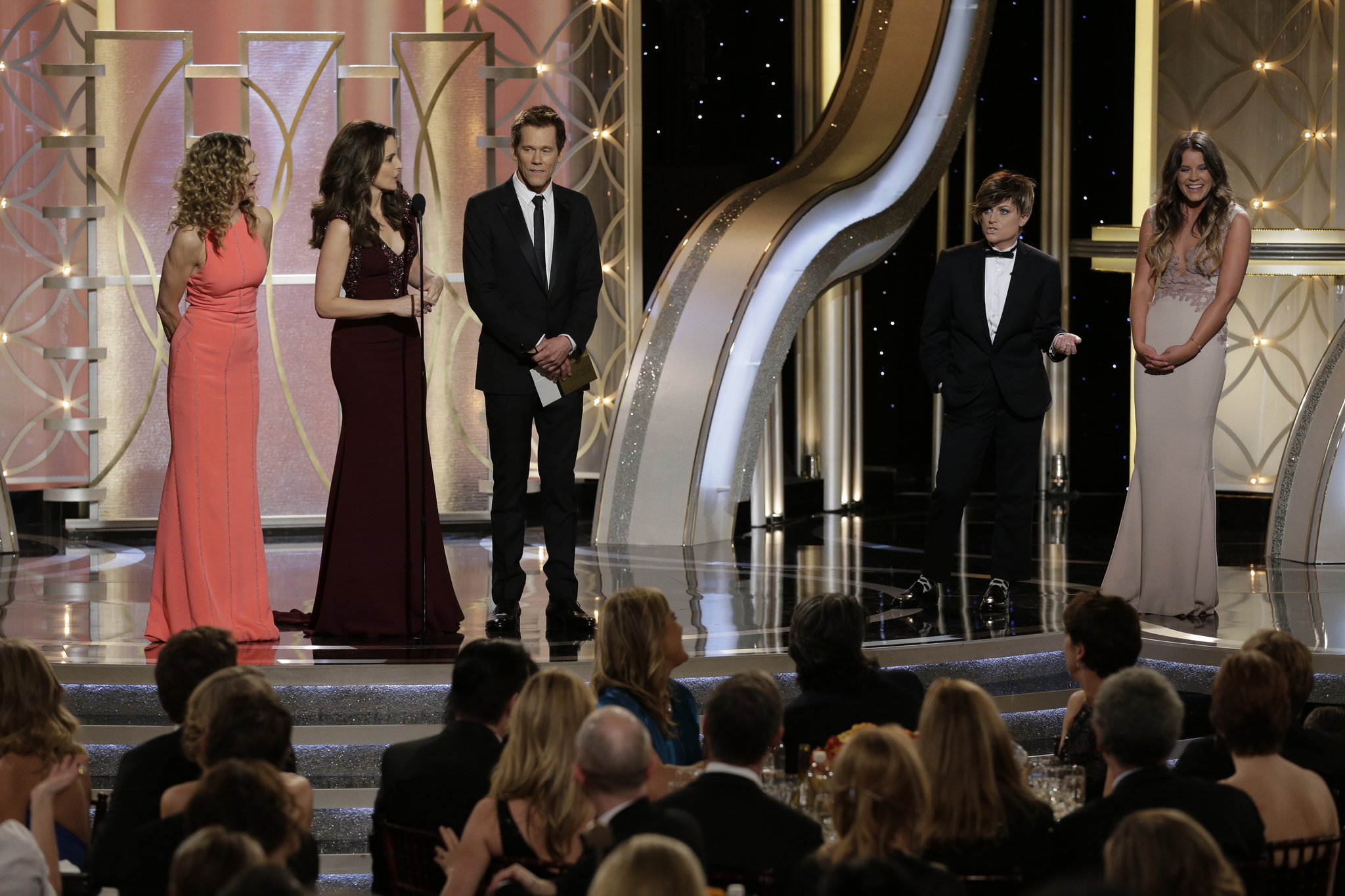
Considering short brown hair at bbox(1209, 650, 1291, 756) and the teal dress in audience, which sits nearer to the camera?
short brown hair at bbox(1209, 650, 1291, 756)

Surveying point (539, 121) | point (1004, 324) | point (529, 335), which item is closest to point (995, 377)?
point (1004, 324)

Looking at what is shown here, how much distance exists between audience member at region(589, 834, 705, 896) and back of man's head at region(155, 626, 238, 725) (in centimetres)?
147

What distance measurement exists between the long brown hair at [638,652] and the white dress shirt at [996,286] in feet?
8.52

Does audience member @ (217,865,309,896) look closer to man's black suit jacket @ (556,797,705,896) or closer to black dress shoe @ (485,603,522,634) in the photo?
man's black suit jacket @ (556,797,705,896)

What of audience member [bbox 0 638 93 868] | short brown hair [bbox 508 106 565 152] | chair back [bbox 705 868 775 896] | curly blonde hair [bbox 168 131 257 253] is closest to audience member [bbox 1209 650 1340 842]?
chair back [bbox 705 868 775 896]

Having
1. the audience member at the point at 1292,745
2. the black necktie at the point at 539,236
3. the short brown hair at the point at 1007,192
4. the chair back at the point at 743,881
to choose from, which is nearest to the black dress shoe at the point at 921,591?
the short brown hair at the point at 1007,192

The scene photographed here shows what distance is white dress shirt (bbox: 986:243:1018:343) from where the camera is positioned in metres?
5.42

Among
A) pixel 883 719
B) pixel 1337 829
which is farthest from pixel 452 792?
pixel 1337 829

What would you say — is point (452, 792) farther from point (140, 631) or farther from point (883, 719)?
point (140, 631)

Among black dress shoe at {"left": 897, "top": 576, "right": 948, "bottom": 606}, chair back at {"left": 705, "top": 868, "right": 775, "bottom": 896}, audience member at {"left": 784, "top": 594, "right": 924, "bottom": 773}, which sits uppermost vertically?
audience member at {"left": 784, "top": 594, "right": 924, "bottom": 773}

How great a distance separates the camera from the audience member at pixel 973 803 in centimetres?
245

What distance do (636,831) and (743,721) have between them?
352mm

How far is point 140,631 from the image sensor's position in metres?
5.09

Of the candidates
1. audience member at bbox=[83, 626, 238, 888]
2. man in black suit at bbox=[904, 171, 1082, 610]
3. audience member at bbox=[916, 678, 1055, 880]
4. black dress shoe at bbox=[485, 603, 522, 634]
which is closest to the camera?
audience member at bbox=[916, 678, 1055, 880]
